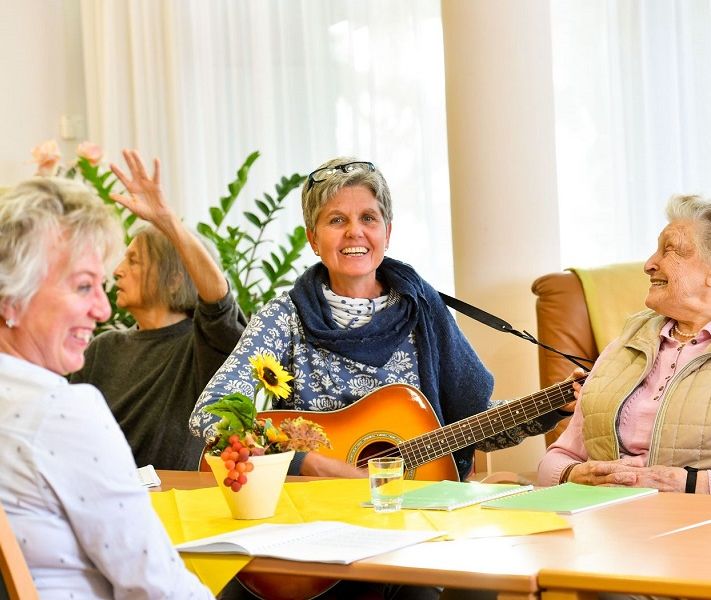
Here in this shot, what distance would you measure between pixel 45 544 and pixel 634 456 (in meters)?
1.43

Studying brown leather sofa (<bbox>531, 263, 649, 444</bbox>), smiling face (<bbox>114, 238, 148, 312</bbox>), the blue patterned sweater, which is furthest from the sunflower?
brown leather sofa (<bbox>531, 263, 649, 444</bbox>)

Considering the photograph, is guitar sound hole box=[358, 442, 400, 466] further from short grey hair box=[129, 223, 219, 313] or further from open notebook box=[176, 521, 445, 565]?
short grey hair box=[129, 223, 219, 313]

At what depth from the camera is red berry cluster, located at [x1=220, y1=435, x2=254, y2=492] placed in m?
1.83

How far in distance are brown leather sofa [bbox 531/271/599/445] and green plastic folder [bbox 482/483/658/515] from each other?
113cm

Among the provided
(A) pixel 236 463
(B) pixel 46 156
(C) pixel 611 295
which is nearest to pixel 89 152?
(B) pixel 46 156

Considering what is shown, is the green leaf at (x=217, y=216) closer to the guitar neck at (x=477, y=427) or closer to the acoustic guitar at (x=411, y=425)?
the acoustic guitar at (x=411, y=425)

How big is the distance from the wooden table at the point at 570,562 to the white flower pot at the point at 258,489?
261mm

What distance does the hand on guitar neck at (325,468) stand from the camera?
2.35m

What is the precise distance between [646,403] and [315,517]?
0.87m

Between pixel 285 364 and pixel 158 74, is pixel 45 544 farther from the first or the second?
pixel 158 74

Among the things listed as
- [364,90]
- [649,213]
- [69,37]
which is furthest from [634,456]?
[69,37]

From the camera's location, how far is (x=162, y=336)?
314 centimetres

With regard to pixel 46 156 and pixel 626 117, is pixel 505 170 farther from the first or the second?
pixel 46 156

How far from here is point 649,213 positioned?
12.9 ft
